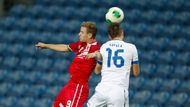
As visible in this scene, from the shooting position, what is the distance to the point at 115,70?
625cm

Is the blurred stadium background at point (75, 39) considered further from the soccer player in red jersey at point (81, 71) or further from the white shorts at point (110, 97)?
the white shorts at point (110, 97)

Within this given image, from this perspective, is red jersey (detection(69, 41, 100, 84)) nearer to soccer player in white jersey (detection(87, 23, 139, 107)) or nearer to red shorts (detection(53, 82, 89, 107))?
red shorts (detection(53, 82, 89, 107))

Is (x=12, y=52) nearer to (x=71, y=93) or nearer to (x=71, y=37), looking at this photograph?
(x=71, y=37)

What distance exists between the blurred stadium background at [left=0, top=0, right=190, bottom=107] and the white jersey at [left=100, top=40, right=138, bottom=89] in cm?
332

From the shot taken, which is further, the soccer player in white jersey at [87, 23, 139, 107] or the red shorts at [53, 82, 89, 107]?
the red shorts at [53, 82, 89, 107]

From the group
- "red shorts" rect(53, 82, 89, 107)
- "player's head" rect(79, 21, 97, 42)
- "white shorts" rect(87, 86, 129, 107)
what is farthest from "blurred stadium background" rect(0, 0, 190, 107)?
"white shorts" rect(87, 86, 129, 107)

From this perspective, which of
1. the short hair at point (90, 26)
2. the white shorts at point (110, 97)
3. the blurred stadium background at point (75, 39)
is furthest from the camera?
the blurred stadium background at point (75, 39)

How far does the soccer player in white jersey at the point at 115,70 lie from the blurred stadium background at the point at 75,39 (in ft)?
10.8

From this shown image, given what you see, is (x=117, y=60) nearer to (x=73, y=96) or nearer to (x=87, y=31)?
(x=87, y=31)

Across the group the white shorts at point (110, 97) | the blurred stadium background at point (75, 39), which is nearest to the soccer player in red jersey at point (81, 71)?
the white shorts at point (110, 97)

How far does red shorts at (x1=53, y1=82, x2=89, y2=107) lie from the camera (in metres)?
6.62

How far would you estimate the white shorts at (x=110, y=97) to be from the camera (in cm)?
620

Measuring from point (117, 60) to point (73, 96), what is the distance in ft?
2.30

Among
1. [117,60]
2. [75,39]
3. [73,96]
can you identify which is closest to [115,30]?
[117,60]
